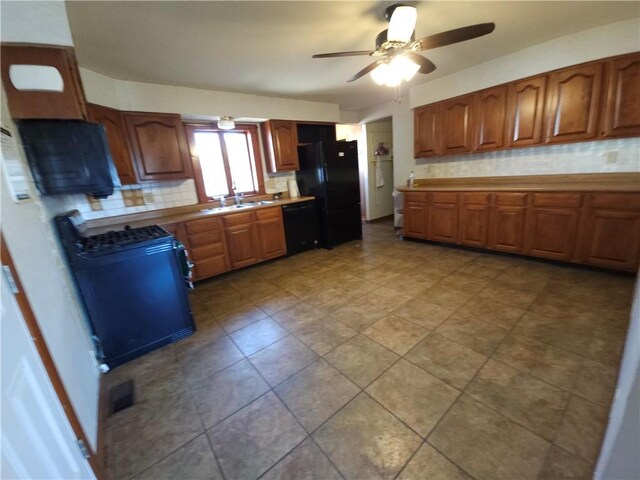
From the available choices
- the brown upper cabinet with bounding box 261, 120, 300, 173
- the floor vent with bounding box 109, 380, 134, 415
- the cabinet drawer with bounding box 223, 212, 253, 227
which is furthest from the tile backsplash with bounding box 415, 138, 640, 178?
the floor vent with bounding box 109, 380, 134, 415

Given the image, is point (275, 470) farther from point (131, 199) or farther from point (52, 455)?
point (131, 199)

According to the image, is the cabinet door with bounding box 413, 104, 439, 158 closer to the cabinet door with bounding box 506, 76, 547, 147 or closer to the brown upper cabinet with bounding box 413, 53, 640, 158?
the brown upper cabinet with bounding box 413, 53, 640, 158

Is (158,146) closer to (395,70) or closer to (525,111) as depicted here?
(395,70)

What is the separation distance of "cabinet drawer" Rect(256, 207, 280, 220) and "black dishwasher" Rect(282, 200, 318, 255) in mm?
116

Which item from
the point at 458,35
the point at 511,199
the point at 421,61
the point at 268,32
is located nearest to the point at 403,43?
the point at 421,61

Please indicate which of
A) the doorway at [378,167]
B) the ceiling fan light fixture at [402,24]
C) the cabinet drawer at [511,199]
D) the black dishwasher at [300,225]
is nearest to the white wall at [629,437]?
the ceiling fan light fixture at [402,24]

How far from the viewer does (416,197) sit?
12.8 feet

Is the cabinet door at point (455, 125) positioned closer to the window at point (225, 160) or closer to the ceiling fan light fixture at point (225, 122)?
the window at point (225, 160)

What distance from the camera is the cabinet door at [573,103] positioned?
2576 millimetres

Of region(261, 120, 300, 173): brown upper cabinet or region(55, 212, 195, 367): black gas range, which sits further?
region(261, 120, 300, 173): brown upper cabinet

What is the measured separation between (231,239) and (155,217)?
95 centimetres

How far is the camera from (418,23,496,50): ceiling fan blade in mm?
1595

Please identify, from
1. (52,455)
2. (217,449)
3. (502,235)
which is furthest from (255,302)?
(502,235)

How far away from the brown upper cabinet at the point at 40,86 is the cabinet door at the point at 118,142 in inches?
40.5
